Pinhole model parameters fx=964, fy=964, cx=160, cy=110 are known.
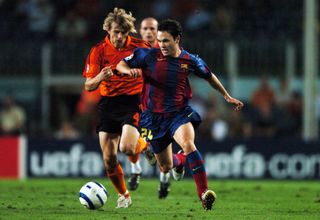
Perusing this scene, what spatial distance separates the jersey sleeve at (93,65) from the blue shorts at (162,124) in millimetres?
775

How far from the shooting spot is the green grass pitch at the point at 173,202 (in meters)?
10.8

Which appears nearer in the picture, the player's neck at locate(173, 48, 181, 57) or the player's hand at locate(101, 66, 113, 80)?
the player's hand at locate(101, 66, 113, 80)

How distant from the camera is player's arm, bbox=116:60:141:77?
427 inches

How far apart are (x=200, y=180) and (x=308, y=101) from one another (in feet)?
30.6

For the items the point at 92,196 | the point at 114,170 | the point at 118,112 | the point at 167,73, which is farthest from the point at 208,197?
the point at 118,112

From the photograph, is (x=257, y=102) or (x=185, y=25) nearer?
(x=257, y=102)

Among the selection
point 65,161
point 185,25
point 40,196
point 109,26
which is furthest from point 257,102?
point 109,26

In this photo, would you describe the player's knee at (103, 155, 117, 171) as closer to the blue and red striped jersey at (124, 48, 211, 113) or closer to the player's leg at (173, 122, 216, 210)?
the blue and red striped jersey at (124, 48, 211, 113)

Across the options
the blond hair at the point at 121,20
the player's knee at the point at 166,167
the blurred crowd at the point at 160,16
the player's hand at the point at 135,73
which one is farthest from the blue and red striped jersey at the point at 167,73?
the blurred crowd at the point at 160,16

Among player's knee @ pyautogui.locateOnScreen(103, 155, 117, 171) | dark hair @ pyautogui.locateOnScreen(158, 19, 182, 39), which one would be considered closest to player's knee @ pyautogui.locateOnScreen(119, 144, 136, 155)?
player's knee @ pyautogui.locateOnScreen(103, 155, 117, 171)

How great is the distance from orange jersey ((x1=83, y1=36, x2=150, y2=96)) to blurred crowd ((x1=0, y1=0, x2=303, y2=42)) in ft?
30.4

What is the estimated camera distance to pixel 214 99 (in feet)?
67.4

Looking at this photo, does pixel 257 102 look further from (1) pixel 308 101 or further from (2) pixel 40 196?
(2) pixel 40 196

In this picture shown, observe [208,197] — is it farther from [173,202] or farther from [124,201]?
[173,202]
